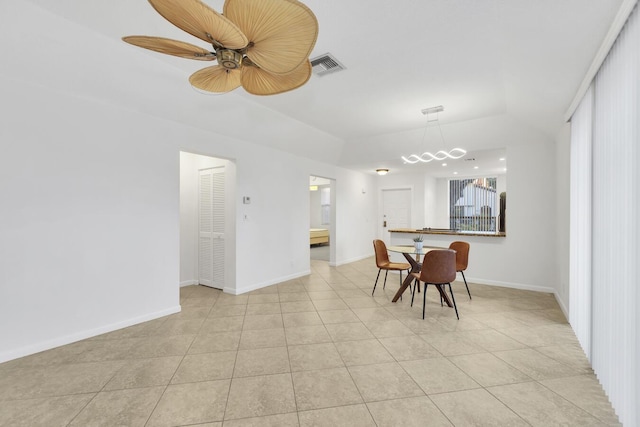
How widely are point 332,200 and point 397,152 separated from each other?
1.99 metres

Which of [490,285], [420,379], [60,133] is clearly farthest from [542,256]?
[60,133]

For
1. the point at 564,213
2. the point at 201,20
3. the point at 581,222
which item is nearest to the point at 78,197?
the point at 201,20

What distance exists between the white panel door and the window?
5.76 feet

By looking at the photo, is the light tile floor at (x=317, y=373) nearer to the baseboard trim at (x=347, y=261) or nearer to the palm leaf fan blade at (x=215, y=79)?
the palm leaf fan blade at (x=215, y=79)

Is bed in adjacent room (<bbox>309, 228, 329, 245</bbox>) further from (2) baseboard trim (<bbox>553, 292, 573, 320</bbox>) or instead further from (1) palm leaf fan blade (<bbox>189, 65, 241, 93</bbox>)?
(1) palm leaf fan blade (<bbox>189, 65, 241, 93</bbox>)

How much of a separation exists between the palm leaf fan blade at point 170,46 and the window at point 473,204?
893cm

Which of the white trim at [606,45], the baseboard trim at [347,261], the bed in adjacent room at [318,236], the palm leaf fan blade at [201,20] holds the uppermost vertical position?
the white trim at [606,45]

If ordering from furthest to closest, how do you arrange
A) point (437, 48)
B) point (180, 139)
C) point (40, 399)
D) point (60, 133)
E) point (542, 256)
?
point (542, 256)
point (180, 139)
point (60, 133)
point (437, 48)
point (40, 399)

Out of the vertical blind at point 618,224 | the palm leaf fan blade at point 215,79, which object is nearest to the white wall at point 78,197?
the palm leaf fan blade at point 215,79

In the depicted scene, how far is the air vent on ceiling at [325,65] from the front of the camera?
2793 mm

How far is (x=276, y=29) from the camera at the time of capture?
4.50 ft

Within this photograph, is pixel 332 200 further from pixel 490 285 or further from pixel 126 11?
pixel 126 11

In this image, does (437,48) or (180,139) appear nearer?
(437,48)

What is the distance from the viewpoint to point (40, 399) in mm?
2049
